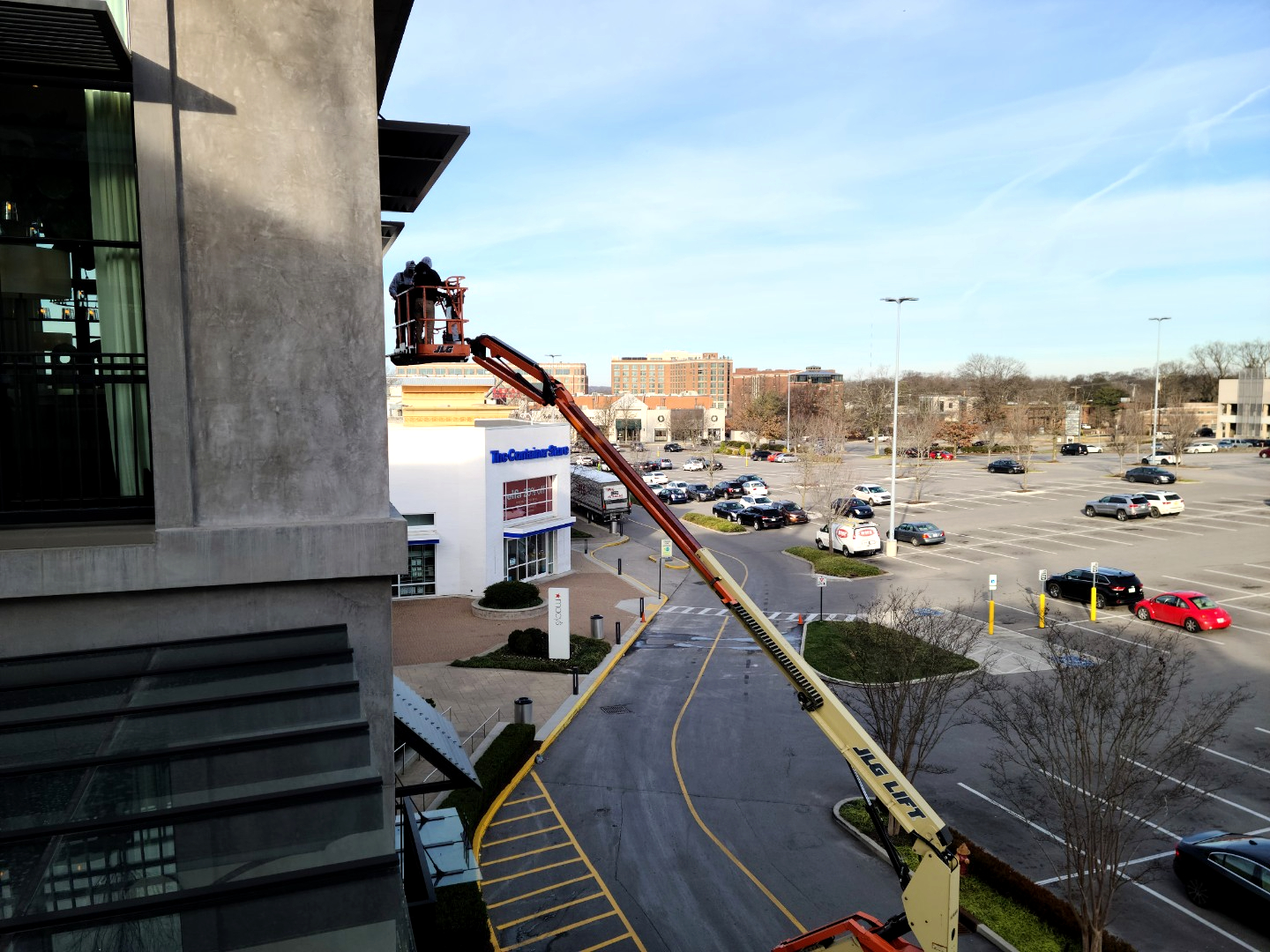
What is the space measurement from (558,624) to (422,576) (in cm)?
1040

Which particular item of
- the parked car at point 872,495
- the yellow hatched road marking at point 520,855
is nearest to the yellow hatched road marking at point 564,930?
the yellow hatched road marking at point 520,855

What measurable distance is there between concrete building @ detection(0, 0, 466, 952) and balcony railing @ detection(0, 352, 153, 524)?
0.5 inches

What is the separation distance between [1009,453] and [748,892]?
3207 inches

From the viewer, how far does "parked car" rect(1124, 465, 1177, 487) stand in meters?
58.6

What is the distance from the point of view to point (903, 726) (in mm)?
18125

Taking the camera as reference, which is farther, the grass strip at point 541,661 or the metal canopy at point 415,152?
the grass strip at point 541,661

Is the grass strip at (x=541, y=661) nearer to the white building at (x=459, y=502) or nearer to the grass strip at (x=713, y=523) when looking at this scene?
the white building at (x=459, y=502)

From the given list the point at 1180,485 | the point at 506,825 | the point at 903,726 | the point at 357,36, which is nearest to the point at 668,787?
the point at 506,825

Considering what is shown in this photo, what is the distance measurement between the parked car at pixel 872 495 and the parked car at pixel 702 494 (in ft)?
33.1

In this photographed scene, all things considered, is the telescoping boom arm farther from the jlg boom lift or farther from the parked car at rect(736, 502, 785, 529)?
the parked car at rect(736, 502, 785, 529)

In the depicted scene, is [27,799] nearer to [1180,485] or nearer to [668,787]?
[668,787]

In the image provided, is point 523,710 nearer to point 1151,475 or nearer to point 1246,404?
point 1151,475

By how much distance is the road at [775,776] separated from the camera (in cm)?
1265

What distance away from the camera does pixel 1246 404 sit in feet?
310
